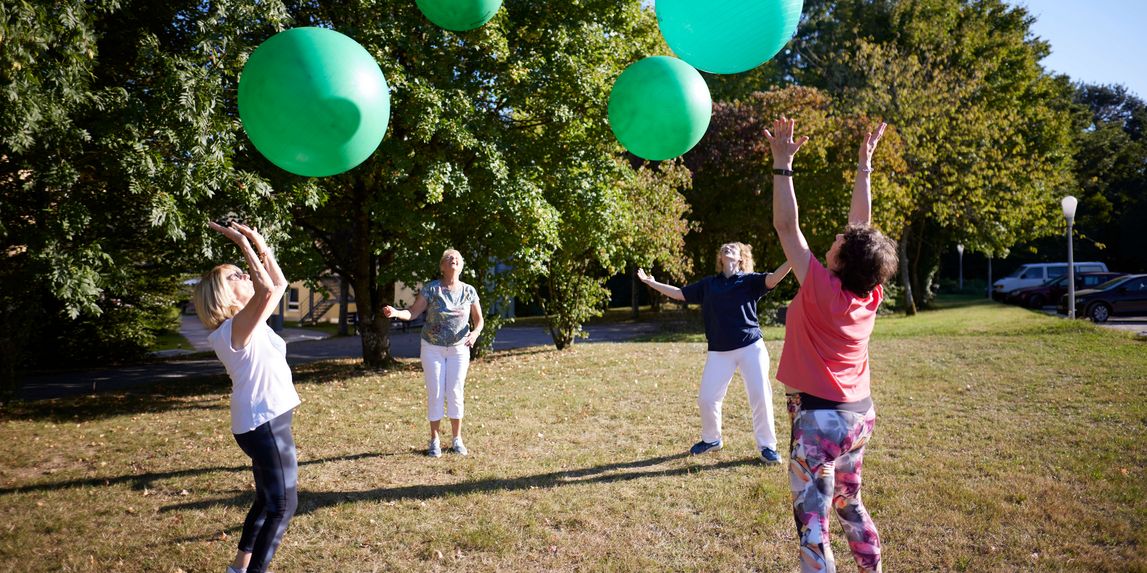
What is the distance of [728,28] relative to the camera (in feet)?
14.0

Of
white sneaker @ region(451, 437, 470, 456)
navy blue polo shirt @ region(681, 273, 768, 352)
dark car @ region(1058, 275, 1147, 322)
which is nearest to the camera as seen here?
navy blue polo shirt @ region(681, 273, 768, 352)

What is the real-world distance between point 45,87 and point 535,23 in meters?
7.04

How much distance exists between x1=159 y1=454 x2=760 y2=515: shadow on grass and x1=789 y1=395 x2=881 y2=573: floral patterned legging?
110 inches

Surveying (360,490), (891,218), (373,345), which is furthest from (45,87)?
(891,218)

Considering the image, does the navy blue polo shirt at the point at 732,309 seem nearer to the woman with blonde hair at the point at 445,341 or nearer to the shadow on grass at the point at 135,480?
the woman with blonde hair at the point at 445,341

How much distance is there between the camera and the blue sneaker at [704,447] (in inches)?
261

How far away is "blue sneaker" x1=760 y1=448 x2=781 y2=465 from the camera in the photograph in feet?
20.7

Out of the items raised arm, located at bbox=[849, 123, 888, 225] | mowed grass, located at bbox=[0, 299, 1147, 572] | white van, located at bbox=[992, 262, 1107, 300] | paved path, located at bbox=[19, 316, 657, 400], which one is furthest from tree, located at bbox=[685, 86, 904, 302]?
raised arm, located at bbox=[849, 123, 888, 225]

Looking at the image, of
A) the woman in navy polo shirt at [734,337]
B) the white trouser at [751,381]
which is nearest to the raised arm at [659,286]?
the woman in navy polo shirt at [734,337]

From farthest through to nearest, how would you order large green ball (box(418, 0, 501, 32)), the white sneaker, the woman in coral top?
the white sneaker → large green ball (box(418, 0, 501, 32)) → the woman in coral top

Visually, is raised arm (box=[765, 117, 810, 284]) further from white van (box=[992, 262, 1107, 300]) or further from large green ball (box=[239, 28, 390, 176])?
white van (box=[992, 262, 1107, 300])

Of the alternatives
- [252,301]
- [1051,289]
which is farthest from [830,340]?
[1051,289]

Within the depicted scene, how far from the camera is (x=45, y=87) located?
23.7 ft

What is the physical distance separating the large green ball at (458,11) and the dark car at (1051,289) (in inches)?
1057
